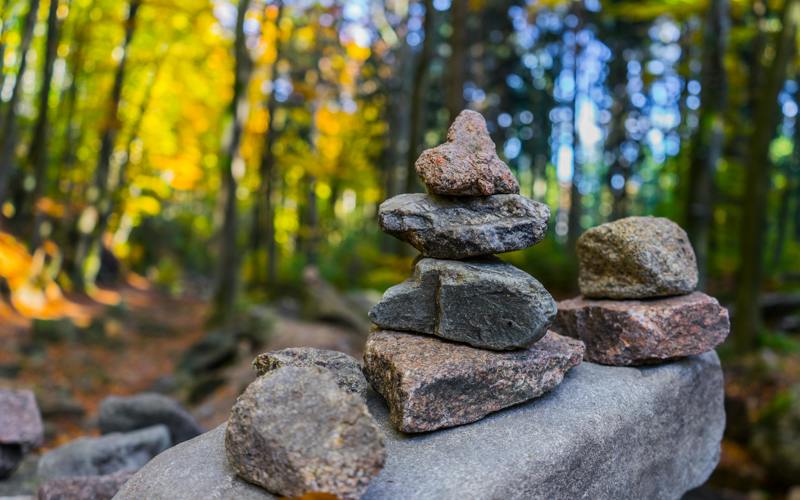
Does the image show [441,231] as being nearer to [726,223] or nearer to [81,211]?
[726,223]

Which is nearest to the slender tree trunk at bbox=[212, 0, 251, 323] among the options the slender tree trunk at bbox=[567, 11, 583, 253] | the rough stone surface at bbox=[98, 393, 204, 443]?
the rough stone surface at bbox=[98, 393, 204, 443]

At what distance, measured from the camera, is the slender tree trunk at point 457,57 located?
324 inches

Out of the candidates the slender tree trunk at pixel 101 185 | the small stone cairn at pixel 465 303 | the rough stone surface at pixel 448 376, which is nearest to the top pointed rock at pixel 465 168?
the small stone cairn at pixel 465 303

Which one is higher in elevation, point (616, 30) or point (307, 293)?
point (616, 30)

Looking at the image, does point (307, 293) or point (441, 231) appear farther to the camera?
point (307, 293)

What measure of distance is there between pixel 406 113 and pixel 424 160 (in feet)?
41.7

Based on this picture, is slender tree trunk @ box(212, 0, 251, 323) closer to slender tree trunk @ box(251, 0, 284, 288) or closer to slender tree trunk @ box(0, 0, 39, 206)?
slender tree trunk @ box(251, 0, 284, 288)

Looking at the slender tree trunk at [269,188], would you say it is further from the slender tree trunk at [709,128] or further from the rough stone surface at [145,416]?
the rough stone surface at [145,416]

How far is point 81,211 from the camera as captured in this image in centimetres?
1783

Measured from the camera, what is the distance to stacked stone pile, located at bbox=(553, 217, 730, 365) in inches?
147

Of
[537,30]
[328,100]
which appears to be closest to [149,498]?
[328,100]

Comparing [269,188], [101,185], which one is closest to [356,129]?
[269,188]

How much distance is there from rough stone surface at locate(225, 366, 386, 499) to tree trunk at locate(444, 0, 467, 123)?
6.26 metres

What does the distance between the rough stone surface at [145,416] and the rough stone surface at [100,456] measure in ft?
1.94
